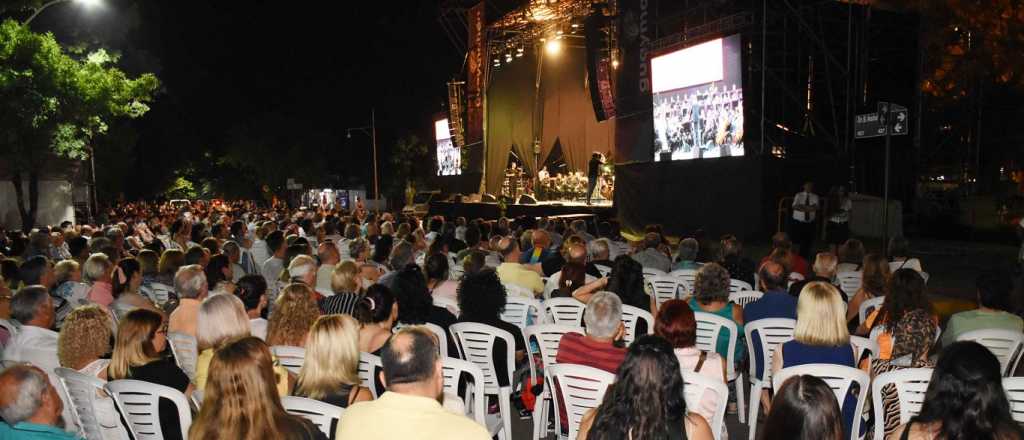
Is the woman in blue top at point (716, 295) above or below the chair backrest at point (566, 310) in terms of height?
above

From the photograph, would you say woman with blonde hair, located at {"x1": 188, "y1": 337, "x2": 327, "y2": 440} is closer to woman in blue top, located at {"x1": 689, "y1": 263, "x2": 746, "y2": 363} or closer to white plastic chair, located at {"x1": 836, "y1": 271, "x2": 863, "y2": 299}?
woman in blue top, located at {"x1": 689, "y1": 263, "x2": 746, "y2": 363}

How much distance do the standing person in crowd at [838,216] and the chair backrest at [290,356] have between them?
9.35 meters

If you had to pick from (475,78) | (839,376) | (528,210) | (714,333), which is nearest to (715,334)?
(714,333)

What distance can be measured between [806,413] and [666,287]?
4477mm

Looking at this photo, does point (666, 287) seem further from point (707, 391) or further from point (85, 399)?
point (85, 399)

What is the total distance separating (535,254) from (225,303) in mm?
4425

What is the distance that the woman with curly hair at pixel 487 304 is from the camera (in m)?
4.58

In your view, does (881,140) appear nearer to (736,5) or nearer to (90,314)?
(736,5)

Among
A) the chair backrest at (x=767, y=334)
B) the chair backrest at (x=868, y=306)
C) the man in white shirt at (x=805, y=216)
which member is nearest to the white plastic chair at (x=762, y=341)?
the chair backrest at (x=767, y=334)

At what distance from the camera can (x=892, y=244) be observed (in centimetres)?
697

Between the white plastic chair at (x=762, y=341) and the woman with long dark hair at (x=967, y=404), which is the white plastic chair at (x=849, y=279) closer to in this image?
the white plastic chair at (x=762, y=341)

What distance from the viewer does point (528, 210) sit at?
20281 mm

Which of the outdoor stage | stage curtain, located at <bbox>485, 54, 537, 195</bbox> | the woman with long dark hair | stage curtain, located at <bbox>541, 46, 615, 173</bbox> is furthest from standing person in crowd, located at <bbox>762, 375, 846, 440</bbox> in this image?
stage curtain, located at <bbox>485, 54, 537, 195</bbox>

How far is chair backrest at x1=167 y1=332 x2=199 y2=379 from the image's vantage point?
437 cm
